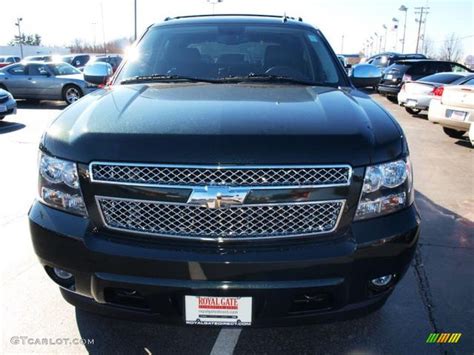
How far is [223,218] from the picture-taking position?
2127 millimetres

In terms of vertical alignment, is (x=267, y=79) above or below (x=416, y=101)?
above

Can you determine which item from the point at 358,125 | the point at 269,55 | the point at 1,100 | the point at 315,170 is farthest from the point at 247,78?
the point at 1,100

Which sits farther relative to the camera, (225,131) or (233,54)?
(233,54)

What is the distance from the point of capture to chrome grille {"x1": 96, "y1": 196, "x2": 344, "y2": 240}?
6.98 feet

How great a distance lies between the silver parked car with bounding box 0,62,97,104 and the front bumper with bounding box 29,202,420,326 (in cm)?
1405

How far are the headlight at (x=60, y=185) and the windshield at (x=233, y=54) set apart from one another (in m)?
1.33

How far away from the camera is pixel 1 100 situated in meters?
11.3

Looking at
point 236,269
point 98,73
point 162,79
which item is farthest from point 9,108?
point 236,269

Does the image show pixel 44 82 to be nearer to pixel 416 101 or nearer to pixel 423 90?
pixel 416 101

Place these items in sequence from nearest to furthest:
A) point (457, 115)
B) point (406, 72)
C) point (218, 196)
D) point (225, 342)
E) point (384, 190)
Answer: point (218, 196) < point (384, 190) < point (225, 342) < point (457, 115) < point (406, 72)

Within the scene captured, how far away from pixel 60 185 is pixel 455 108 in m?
8.94

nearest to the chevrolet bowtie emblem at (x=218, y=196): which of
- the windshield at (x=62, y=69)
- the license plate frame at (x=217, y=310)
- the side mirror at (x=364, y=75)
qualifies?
the license plate frame at (x=217, y=310)

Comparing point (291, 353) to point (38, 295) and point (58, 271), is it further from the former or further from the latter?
point (38, 295)

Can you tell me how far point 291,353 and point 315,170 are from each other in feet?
3.98
